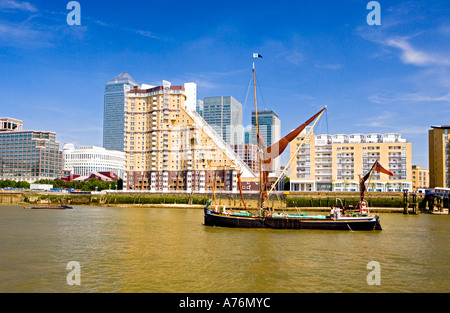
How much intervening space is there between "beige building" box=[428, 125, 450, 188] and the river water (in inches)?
4155

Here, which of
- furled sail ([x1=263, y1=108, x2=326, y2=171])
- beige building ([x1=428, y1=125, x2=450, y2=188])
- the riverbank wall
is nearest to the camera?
furled sail ([x1=263, y1=108, x2=326, y2=171])

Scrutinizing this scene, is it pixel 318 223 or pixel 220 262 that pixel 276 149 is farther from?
pixel 220 262

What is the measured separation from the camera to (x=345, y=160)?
167750 millimetres

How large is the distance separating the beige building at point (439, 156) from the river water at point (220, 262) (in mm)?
105547

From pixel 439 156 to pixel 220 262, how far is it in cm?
14673

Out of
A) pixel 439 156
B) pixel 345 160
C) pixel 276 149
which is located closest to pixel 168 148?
pixel 345 160

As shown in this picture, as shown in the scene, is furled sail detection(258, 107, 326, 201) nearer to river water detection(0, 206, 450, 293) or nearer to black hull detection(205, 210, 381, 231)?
black hull detection(205, 210, 381, 231)

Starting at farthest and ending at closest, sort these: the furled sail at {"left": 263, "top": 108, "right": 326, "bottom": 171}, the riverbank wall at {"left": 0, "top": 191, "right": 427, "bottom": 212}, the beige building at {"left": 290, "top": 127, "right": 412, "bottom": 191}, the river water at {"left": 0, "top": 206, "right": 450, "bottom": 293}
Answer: the beige building at {"left": 290, "top": 127, "right": 412, "bottom": 191}
the riverbank wall at {"left": 0, "top": 191, "right": 427, "bottom": 212}
the furled sail at {"left": 263, "top": 108, "right": 326, "bottom": 171}
the river water at {"left": 0, "top": 206, "right": 450, "bottom": 293}

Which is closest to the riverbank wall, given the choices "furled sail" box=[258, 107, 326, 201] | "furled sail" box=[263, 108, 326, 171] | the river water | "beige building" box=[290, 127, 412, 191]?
"beige building" box=[290, 127, 412, 191]

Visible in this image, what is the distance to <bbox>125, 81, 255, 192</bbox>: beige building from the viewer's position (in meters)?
176
